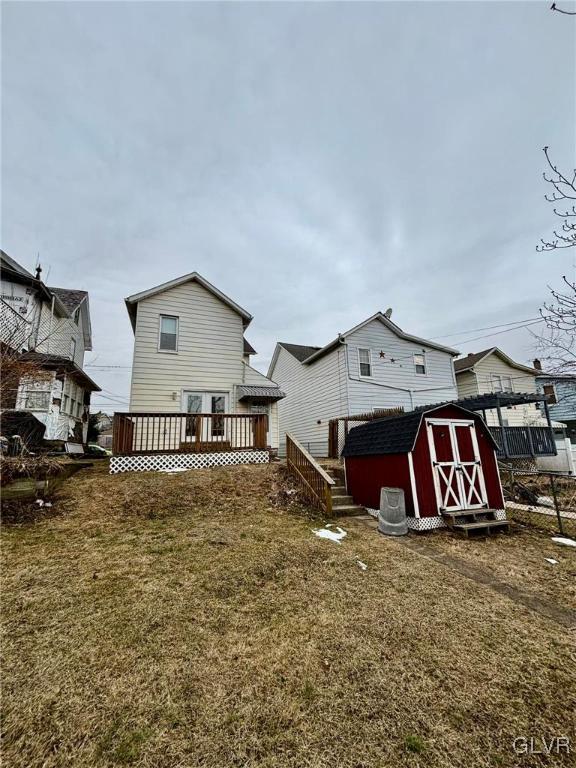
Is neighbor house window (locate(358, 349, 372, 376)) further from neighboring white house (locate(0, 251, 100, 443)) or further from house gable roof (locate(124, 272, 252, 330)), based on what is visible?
neighboring white house (locate(0, 251, 100, 443))

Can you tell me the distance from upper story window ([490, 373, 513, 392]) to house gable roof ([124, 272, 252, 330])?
696 inches

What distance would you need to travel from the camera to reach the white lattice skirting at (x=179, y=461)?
948 cm

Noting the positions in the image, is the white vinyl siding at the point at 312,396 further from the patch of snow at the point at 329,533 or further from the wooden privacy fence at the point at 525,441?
the patch of snow at the point at 329,533

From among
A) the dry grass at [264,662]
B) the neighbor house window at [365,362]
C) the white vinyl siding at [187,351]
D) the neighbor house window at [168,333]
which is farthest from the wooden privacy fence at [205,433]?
the neighbor house window at [365,362]

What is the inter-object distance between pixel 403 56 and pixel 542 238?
25.1 ft

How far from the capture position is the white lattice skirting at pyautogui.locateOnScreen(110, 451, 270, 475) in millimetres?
9484

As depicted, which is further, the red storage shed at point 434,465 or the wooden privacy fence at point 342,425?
the wooden privacy fence at point 342,425

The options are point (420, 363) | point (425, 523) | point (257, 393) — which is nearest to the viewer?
point (425, 523)

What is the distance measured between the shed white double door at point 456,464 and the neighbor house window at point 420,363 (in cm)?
1110

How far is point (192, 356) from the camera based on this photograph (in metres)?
13.4

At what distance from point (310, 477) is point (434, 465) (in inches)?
123

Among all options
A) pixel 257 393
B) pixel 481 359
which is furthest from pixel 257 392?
pixel 481 359

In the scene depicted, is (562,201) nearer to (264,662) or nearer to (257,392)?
(264,662)

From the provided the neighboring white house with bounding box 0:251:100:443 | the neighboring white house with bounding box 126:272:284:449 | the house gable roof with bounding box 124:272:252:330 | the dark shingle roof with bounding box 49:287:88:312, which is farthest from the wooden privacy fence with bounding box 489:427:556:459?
the dark shingle roof with bounding box 49:287:88:312
